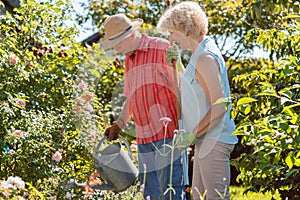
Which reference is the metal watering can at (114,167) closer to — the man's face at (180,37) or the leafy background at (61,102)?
the leafy background at (61,102)

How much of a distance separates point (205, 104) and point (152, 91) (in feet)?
2.12

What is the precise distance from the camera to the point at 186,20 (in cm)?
272

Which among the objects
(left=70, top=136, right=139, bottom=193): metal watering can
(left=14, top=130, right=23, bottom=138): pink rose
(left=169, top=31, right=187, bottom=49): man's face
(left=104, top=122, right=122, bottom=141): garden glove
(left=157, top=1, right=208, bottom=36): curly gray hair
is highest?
(left=157, top=1, right=208, bottom=36): curly gray hair

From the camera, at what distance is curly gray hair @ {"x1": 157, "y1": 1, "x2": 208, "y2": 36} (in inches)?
107

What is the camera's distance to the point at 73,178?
4027 mm

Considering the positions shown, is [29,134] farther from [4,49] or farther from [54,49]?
[54,49]

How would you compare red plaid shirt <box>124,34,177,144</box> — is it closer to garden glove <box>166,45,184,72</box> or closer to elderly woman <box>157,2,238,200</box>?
garden glove <box>166,45,184,72</box>

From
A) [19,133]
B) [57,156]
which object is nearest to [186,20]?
[19,133]

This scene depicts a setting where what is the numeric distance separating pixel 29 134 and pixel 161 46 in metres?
1.00

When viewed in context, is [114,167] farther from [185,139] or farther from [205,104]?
[205,104]

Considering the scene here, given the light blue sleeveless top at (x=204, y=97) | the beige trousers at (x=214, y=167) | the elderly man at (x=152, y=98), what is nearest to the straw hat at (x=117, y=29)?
the elderly man at (x=152, y=98)

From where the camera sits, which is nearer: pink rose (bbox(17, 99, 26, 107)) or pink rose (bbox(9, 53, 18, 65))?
pink rose (bbox(17, 99, 26, 107))

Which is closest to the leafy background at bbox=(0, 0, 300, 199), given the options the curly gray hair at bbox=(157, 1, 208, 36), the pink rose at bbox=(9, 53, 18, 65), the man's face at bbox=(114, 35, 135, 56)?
the pink rose at bbox=(9, 53, 18, 65)

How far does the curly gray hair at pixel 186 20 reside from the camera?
2727 millimetres
